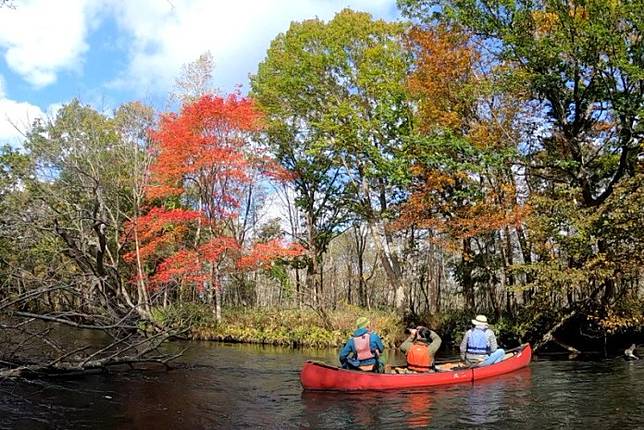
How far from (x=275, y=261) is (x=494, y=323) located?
10.5 metres

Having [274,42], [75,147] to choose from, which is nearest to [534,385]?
[274,42]

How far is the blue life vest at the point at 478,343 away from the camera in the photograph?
14.9 metres

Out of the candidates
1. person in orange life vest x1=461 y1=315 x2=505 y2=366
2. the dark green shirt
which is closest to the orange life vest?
the dark green shirt

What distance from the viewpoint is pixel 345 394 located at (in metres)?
12.1

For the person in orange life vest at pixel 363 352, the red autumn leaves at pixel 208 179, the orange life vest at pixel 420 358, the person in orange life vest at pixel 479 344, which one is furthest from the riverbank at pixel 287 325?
the person in orange life vest at pixel 363 352

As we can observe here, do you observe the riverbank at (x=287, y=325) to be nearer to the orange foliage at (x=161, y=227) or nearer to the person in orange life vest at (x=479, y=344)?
the orange foliage at (x=161, y=227)

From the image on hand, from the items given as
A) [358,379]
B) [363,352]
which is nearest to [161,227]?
[363,352]

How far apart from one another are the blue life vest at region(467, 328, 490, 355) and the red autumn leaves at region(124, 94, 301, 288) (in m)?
11.0

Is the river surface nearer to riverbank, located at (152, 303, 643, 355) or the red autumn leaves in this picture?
riverbank, located at (152, 303, 643, 355)

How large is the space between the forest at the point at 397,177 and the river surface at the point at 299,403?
106 cm

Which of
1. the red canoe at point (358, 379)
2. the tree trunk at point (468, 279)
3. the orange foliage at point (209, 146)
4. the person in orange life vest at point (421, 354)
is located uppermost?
the orange foliage at point (209, 146)

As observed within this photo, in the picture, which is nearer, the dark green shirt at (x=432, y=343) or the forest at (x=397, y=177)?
the dark green shirt at (x=432, y=343)

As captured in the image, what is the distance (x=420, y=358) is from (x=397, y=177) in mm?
9512

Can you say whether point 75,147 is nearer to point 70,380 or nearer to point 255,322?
point 255,322
